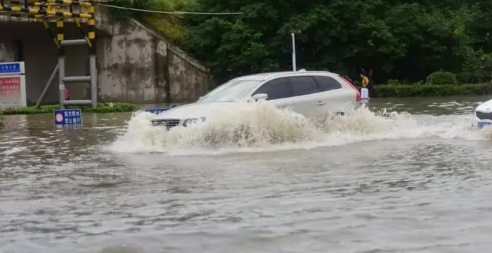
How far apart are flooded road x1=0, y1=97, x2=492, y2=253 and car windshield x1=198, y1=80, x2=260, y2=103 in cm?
122

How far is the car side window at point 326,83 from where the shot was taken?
16328 millimetres

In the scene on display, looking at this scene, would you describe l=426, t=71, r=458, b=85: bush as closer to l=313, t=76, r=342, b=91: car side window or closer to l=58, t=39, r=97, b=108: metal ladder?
l=58, t=39, r=97, b=108: metal ladder

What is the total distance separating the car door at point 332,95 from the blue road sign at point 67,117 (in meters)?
8.45

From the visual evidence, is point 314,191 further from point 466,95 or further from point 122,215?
point 466,95

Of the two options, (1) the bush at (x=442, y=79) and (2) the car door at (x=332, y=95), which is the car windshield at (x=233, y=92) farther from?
(1) the bush at (x=442, y=79)

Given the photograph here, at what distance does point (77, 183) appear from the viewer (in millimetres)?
10398

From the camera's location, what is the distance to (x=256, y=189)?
9.37 metres

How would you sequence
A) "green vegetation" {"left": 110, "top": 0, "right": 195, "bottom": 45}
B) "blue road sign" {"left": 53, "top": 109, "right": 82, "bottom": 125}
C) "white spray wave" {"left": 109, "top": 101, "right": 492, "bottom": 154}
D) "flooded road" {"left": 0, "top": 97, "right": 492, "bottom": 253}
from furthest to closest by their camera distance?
"green vegetation" {"left": 110, "top": 0, "right": 195, "bottom": 45}, "blue road sign" {"left": 53, "top": 109, "right": 82, "bottom": 125}, "white spray wave" {"left": 109, "top": 101, "right": 492, "bottom": 154}, "flooded road" {"left": 0, "top": 97, "right": 492, "bottom": 253}

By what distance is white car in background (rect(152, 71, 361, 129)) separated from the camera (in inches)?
598

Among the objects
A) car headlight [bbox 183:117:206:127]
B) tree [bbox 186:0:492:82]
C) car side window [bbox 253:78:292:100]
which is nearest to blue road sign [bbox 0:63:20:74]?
tree [bbox 186:0:492:82]

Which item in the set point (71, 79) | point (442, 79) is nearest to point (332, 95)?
point (71, 79)

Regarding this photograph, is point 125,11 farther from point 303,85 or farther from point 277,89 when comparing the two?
point 277,89

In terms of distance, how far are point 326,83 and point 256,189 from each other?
24.4 feet

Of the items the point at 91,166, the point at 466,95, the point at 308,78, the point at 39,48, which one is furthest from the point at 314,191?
the point at 39,48
